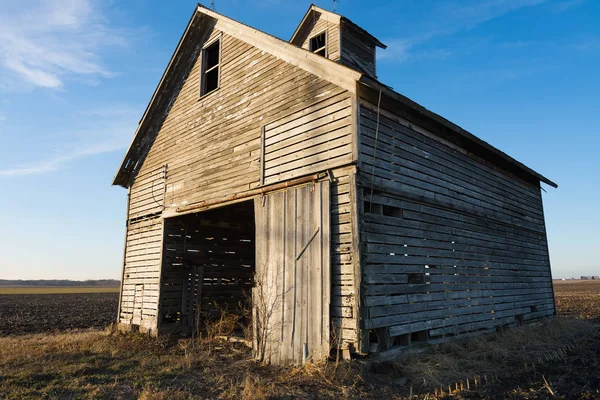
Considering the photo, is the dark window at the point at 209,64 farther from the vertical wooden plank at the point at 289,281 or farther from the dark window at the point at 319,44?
the vertical wooden plank at the point at 289,281

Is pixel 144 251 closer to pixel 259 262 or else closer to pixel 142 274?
pixel 142 274

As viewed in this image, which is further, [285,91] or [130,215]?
[130,215]

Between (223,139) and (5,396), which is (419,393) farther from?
(223,139)

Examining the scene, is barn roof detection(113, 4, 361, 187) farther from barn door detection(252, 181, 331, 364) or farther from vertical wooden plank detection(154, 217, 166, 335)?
vertical wooden plank detection(154, 217, 166, 335)

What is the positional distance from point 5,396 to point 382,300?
627 centimetres

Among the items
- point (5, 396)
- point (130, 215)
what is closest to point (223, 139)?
point (130, 215)

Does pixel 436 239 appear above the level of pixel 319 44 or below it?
below

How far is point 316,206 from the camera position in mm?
8125

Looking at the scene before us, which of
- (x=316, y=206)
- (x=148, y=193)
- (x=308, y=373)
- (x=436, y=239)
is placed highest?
(x=148, y=193)

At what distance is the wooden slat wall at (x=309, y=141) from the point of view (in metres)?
8.07

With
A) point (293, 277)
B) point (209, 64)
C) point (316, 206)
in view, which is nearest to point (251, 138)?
point (316, 206)

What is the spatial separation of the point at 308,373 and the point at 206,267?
24.1ft

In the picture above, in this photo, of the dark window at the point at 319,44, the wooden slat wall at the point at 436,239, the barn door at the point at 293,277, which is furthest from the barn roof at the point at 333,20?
the barn door at the point at 293,277

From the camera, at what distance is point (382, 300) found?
7547 millimetres
